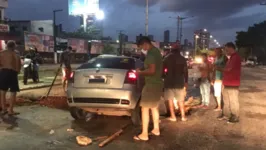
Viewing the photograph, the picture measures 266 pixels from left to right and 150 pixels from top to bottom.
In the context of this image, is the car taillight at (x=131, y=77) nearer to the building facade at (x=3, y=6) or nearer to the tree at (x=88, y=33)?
the building facade at (x=3, y=6)

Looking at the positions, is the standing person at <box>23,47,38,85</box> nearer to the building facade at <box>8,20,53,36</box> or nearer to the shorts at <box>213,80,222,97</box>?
the shorts at <box>213,80,222,97</box>

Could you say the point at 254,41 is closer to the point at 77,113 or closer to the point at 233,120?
the point at 233,120

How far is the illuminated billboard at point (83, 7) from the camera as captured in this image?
61625 mm

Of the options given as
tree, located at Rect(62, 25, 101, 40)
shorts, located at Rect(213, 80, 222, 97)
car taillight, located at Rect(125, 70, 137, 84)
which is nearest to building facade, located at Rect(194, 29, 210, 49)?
tree, located at Rect(62, 25, 101, 40)

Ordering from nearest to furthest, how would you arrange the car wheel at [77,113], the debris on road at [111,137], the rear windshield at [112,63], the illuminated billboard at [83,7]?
the debris on road at [111,137]
the rear windshield at [112,63]
the car wheel at [77,113]
the illuminated billboard at [83,7]

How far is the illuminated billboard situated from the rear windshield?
181 ft

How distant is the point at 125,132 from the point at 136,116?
0.52 metres

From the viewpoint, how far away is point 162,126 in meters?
7.59

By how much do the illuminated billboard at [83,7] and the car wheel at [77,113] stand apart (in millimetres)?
55140

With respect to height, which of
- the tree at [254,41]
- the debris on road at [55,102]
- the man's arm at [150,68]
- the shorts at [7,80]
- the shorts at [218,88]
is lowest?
the debris on road at [55,102]

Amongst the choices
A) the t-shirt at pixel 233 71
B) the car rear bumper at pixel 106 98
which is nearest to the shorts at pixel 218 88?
the t-shirt at pixel 233 71

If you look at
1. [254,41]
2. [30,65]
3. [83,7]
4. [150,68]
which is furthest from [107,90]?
[254,41]

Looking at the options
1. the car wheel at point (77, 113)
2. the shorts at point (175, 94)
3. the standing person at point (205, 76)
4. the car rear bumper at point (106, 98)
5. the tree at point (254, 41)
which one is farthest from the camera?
the tree at point (254, 41)

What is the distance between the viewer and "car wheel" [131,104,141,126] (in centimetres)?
723
